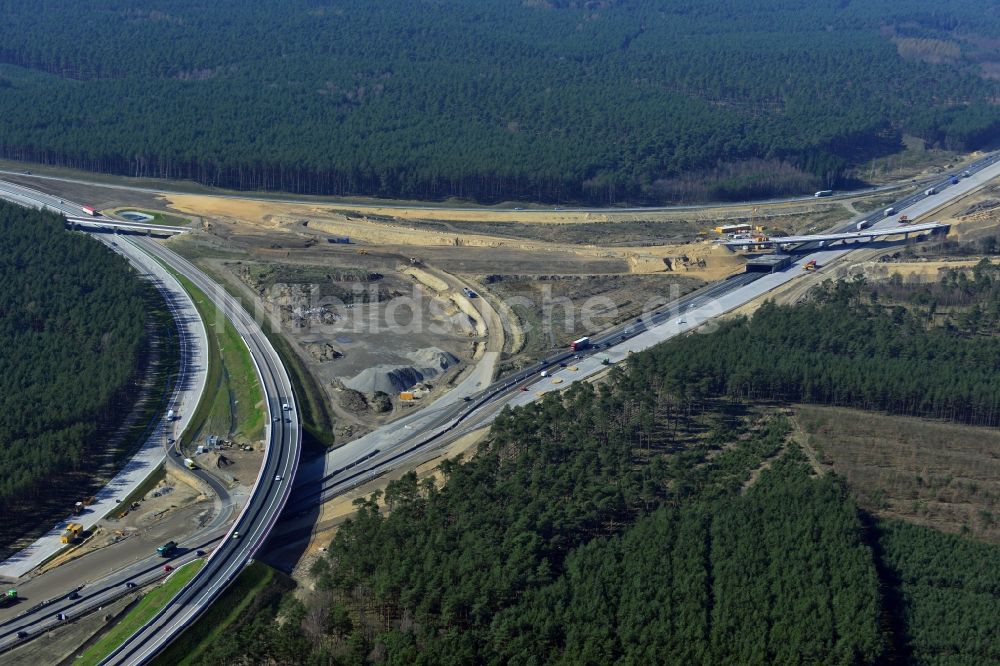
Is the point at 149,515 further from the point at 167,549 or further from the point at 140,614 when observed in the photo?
the point at 140,614

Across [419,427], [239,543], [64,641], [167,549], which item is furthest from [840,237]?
[64,641]

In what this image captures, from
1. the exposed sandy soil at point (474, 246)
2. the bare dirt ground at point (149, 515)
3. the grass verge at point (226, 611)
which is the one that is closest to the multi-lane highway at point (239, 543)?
the grass verge at point (226, 611)

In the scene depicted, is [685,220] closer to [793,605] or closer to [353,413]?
[353,413]

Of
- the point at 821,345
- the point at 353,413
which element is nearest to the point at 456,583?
the point at 353,413

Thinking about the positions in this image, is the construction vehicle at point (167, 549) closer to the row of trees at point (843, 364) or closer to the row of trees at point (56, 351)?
the row of trees at point (56, 351)

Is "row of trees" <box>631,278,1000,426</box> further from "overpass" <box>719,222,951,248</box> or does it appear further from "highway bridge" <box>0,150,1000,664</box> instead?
"overpass" <box>719,222,951,248</box>

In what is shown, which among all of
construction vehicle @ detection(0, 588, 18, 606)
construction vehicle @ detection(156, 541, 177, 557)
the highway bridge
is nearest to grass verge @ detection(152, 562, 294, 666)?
the highway bridge
